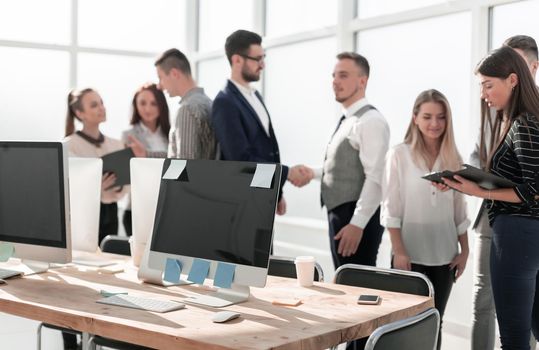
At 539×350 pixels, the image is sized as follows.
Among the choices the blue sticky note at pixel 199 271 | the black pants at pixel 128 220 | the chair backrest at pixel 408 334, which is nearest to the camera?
the chair backrest at pixel 408 334

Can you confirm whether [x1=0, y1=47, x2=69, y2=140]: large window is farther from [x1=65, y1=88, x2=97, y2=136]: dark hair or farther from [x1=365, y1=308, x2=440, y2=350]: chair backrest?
[x1=365, y1=308, x2=440, y2=350]: chair backrest

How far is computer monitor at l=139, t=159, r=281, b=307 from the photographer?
6.90 ft

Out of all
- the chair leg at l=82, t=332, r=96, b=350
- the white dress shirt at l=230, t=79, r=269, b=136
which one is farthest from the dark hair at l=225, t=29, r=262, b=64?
the chair leg at l=82, t=332, r=96, b=350

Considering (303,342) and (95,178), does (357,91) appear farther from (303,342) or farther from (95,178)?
(303,342)

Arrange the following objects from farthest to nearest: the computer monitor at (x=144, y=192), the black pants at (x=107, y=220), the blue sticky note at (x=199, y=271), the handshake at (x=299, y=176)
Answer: the black pants at (x=107, y=220) → the handshake at (x=299, y=176) → the computer monitor at (x=144, y=192) → the blue sticky note at (x=199, y=271)

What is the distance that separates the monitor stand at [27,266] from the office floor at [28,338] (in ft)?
3.95

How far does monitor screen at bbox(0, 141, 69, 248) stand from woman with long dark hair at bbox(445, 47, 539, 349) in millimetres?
1565

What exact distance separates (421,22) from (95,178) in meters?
2.70

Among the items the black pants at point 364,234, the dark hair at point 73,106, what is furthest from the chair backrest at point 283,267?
the dark hair at point 73,106

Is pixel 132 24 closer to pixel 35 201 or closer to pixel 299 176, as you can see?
pixel 299 176

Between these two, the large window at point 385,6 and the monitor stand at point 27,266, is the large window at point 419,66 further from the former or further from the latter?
the monitor stand at point 27,266

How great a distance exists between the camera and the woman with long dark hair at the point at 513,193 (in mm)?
2623

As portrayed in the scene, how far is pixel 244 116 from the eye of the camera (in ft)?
12.0

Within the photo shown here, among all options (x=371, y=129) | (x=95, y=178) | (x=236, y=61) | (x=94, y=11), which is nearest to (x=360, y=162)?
(x=371, y=129)
